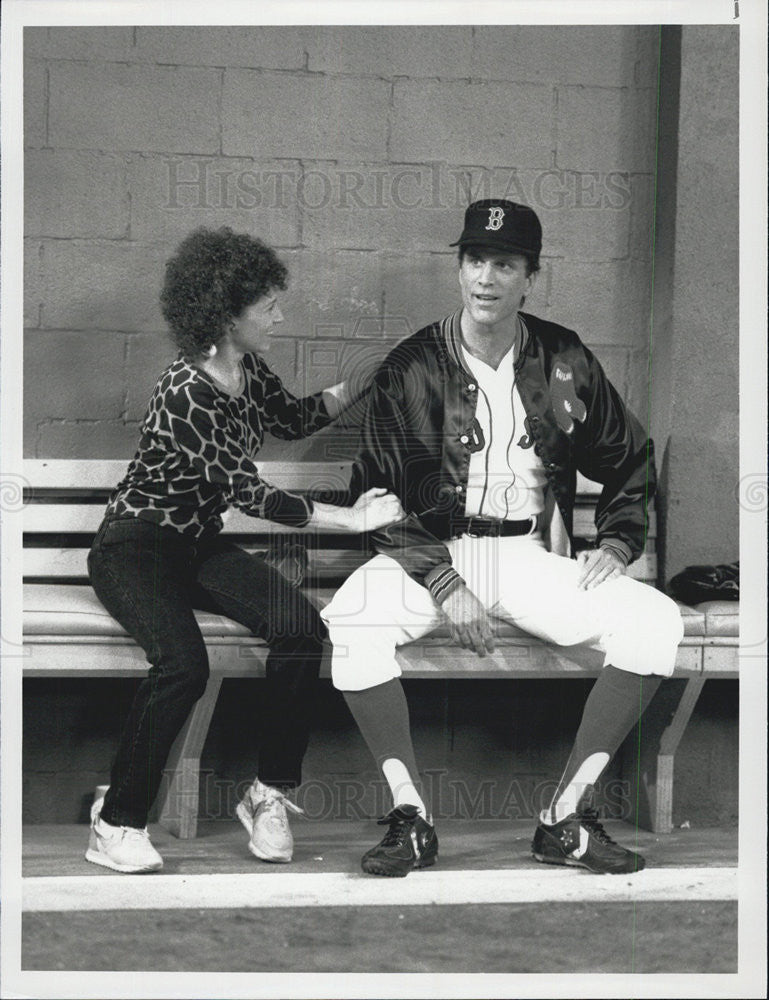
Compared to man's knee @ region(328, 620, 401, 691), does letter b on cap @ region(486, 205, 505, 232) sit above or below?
above

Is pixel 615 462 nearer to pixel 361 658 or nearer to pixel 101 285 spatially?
pixel 361 658

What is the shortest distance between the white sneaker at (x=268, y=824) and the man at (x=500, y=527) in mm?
235

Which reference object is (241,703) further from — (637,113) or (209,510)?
(637,113)

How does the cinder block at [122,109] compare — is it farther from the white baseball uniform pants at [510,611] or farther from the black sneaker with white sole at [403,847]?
the black sneaker with white sole at [403,847]

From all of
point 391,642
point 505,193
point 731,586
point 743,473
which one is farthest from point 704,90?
point 391,642

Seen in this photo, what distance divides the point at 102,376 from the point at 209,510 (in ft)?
1.96

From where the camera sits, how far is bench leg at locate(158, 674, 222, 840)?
332 cm

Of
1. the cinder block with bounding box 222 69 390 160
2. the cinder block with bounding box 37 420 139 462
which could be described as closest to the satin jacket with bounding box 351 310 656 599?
Answer: the cinder block with bounding box 222 69 390 160

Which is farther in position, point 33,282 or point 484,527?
point 33,282

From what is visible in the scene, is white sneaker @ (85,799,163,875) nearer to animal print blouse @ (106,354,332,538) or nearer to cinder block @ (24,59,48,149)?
animal print blouse @ (106,354,332,538)

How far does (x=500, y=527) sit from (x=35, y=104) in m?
1.79

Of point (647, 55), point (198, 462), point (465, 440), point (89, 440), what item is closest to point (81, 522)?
point (89, 440)

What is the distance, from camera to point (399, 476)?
338 centimetres

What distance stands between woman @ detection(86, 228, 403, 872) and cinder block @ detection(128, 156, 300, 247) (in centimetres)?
7
